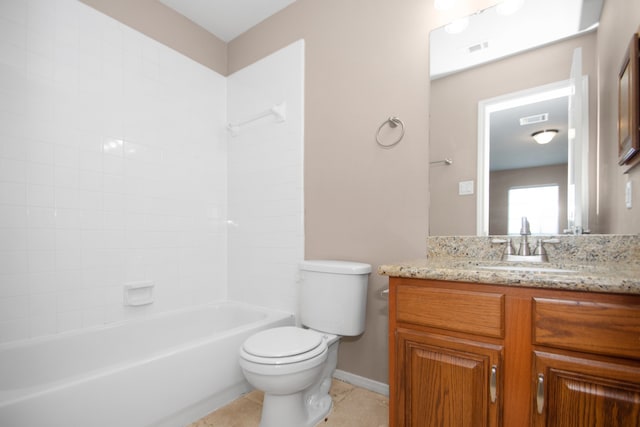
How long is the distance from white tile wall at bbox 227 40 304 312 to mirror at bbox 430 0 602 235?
904mm

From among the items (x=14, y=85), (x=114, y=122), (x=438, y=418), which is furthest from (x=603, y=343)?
(x=14, y=85)

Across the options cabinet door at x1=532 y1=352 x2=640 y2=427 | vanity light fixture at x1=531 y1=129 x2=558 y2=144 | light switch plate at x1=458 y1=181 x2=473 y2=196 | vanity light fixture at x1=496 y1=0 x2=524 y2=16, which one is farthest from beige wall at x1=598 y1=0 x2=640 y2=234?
cabinet door at x1=532 y1=352 x2=640 y2=427

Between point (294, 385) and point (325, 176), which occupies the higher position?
point (325, 176)

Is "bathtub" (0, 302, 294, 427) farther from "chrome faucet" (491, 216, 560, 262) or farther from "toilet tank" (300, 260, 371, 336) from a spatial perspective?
"chrome faucet" (491, 216, 560, 262)

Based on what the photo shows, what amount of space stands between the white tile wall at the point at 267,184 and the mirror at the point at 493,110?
0.90 metres

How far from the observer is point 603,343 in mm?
780

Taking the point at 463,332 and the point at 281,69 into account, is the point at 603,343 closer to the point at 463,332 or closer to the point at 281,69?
the point at 463,332

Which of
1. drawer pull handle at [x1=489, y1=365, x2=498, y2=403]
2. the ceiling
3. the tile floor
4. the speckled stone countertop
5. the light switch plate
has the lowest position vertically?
the tile floor

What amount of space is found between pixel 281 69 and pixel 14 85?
1462 millimetres

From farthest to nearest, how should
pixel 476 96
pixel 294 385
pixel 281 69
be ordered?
1. pixel 281 69
2. pixel 476 96
3. pixel 294 385

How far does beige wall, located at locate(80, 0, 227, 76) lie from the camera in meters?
1.94

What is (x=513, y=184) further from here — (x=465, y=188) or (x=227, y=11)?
(x=227, y=11)

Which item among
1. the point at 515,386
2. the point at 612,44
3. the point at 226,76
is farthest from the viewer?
the point at 226,76

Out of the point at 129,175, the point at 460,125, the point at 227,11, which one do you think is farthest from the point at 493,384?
the point at 227,11
